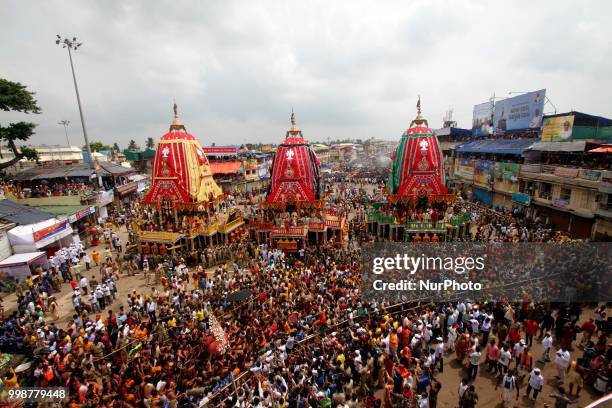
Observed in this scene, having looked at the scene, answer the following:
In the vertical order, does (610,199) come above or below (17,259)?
above

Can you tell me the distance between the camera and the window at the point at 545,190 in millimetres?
22108

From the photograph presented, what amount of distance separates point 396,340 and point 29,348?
11448 millimetres

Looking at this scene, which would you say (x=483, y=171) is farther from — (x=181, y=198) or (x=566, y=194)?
Result: (x=181, y=198)

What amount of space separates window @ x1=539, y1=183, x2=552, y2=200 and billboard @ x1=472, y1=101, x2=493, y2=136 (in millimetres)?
17463

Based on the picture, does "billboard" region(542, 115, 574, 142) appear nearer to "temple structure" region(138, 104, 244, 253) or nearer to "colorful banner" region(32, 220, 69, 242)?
"temple structure" region(138, 104, 244, 253)

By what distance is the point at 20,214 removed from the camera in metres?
18.1

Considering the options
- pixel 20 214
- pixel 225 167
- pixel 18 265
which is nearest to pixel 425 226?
pixel 18 265

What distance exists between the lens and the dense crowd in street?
793cm

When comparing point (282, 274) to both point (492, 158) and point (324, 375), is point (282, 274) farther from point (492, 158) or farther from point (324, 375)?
point (492, 158)

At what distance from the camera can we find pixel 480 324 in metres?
10.1

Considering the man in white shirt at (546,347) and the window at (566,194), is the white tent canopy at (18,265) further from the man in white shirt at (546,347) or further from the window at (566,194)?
the window at (566,194)

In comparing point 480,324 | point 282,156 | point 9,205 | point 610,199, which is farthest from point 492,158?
point 9,205

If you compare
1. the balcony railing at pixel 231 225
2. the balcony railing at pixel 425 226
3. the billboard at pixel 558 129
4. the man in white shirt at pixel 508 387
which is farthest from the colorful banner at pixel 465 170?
the man in white shirt at pixel 508 387

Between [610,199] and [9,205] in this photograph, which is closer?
[610,199]
